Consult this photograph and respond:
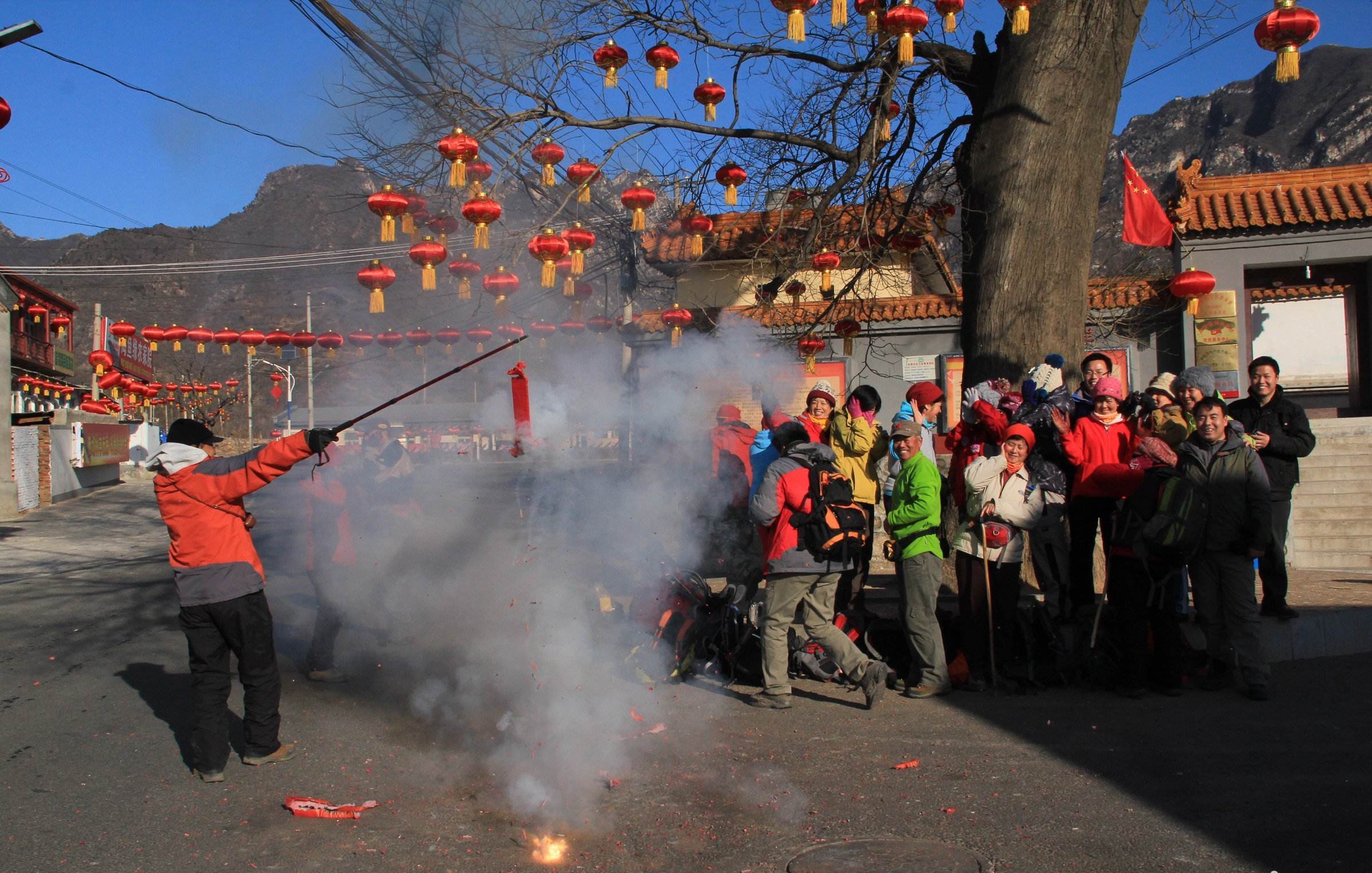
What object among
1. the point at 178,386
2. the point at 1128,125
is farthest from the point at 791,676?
the point at 1128,125

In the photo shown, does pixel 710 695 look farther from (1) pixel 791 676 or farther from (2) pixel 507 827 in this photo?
(2) pixel 507 827

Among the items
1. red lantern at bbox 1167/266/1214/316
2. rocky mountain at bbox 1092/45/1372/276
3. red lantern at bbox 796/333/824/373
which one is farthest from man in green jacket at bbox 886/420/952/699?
rocky mountain at bbox 1092/45/1372/276

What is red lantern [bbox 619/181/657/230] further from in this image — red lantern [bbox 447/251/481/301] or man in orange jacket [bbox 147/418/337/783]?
man in orange jacket [bbox 147/418/337/783]

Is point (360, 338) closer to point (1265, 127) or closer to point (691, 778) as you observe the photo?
point (691, 778)

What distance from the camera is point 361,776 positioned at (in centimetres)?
457

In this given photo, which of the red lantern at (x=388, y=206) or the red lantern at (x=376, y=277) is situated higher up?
the red lantern at (x=388, y=206)

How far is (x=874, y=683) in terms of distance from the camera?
5586 millimetres

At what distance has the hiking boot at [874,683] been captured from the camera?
220 inches

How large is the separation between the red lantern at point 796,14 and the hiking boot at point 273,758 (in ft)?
20.1

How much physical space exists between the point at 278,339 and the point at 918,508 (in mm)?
13985

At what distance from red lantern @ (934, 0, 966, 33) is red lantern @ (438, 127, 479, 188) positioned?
4.22 m

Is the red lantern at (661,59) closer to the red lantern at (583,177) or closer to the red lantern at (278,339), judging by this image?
the red lantern at (583,177)

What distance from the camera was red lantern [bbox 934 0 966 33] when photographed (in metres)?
7.73

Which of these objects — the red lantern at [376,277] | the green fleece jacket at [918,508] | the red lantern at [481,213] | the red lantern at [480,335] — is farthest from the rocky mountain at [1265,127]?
the green fleece jacket at [918,508]
